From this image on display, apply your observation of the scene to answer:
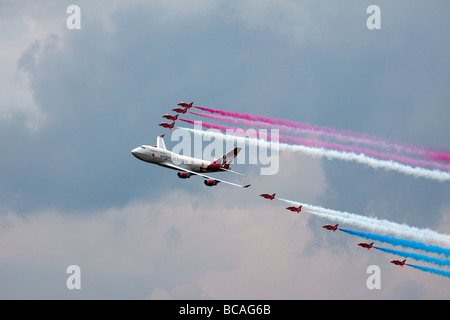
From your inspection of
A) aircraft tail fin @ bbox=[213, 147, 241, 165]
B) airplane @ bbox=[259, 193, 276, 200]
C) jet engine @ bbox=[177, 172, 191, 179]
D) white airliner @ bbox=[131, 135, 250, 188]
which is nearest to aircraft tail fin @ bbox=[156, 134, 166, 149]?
white airliner @ bbox=[131, 135, 250, 188]

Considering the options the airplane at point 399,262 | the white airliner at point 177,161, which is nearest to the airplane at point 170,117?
the white airliner at point 177,161

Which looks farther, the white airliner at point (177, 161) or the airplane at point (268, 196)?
the white airliner at point (177, 161)

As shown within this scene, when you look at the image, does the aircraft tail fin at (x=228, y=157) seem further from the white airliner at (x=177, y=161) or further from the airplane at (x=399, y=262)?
the airplane at (x=399, y=262)

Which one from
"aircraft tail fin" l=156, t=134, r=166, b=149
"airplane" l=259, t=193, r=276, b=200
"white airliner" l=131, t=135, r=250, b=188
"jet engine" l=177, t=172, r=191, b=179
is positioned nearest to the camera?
"airplane" l=259, t=193, r=276, b=200

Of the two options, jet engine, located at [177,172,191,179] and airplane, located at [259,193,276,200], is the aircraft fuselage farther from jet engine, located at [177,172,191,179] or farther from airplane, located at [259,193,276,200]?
airplane, located at [259,193,276,200]

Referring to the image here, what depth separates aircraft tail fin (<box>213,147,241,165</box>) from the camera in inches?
6624

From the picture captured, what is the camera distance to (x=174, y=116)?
166m

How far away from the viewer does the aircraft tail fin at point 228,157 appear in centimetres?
16825

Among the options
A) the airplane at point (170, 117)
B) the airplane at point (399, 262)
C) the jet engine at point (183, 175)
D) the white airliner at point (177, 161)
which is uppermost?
the airplane at point (170, 117)

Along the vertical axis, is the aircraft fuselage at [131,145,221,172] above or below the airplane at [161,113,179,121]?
A: below

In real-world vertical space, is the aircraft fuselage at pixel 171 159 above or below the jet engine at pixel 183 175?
above
